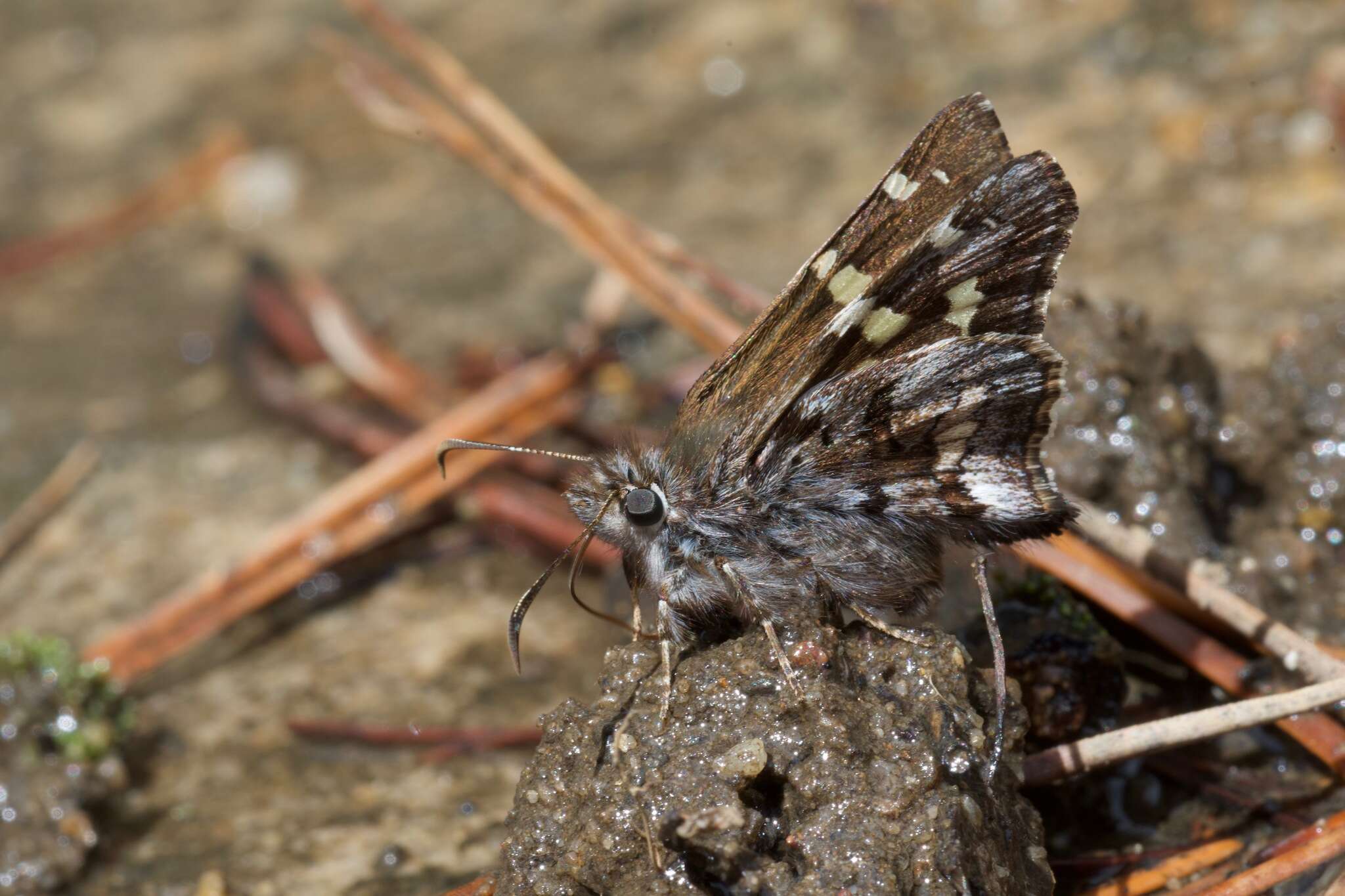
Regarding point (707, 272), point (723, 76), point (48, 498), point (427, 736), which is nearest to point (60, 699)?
point (427, 736)

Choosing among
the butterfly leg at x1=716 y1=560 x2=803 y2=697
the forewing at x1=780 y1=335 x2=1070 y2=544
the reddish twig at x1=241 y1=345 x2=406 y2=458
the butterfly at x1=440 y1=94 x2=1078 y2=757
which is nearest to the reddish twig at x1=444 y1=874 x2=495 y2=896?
the butterfly at x1=440 y1=94 x2=1078 y2=757

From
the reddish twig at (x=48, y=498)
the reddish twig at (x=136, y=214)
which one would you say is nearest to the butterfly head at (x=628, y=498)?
the reddish twig at (x=48, y=498)

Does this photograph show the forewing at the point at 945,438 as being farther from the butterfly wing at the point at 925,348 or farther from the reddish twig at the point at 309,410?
the reddish twig at the point at 309,410

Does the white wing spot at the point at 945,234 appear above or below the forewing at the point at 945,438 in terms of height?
above

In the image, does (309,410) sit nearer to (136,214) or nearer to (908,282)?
(136,214)

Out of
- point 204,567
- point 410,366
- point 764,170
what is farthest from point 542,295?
point 204,567

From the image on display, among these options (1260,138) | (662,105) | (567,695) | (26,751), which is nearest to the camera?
(26,751)

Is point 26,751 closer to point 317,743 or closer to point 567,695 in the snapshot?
point 317,743
